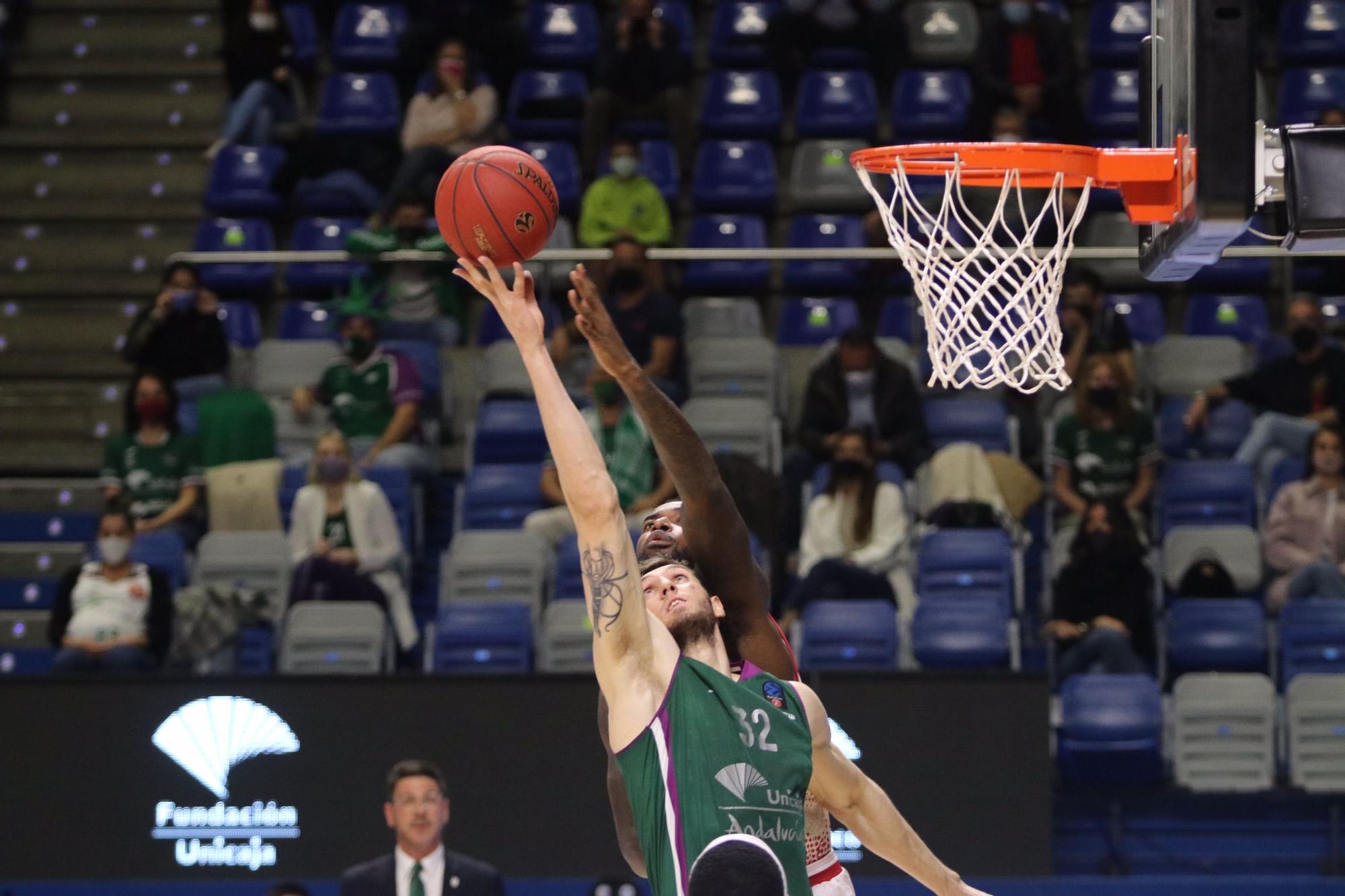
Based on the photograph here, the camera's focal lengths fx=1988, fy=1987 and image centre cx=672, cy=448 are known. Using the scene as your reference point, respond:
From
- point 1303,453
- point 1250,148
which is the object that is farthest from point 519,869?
point 1250,148

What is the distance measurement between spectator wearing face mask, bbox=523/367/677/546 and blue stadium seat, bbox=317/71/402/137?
157 inches

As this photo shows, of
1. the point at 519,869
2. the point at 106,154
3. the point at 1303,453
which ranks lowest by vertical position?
the point at 519,869

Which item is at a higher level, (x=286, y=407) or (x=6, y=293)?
(x=6, y=293)

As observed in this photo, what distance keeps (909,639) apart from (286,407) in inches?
175

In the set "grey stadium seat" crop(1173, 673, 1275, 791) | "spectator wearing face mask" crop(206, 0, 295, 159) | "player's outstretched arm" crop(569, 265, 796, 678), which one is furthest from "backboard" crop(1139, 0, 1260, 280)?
"spectator wearing face mask" crop(206, 0, 295, 159)

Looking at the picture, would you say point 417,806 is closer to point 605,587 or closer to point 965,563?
point 965,563

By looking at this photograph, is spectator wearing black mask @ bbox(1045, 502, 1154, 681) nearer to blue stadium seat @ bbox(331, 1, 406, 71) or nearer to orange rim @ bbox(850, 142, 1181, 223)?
orange rim @ bbox(850, 142, 1181, 223)

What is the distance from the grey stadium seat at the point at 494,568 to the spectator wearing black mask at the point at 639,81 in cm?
391

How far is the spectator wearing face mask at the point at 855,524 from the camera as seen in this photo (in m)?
10.5

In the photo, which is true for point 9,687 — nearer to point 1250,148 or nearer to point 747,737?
point 747,737

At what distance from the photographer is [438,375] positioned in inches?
490

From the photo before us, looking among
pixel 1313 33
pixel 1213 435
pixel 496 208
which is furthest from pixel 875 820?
pixel 1313 33

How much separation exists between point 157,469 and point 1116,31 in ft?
24.4

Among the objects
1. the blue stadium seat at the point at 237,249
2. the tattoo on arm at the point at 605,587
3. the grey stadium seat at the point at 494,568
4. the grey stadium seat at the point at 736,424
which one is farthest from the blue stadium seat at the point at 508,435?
the tattoo on arm at the point at 605,587
